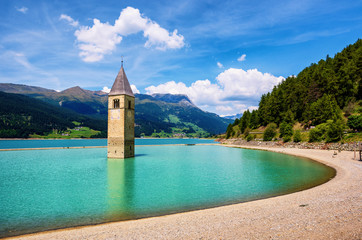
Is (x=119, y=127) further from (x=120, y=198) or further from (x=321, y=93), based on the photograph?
(x=321, y=93)

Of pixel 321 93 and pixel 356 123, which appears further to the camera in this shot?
pixel 321 93

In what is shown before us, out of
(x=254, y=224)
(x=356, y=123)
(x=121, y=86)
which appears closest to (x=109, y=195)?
(x=254, y=224)

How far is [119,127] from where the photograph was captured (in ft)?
165

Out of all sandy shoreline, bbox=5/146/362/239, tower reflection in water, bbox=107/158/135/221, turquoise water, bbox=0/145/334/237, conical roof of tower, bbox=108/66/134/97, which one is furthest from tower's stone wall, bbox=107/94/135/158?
sandy shoreline, bbox=5/146/362/239

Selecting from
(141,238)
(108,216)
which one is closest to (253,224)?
(141,238)

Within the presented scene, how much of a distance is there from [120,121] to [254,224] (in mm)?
43257

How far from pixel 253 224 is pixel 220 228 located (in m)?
1.85

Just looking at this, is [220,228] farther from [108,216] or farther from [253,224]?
[108,216]

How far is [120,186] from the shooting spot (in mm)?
24406

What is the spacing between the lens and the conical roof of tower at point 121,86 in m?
51.8

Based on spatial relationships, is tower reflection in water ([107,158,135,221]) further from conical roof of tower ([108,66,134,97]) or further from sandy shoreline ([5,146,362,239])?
conical roof of tower ([108,66,134,97])

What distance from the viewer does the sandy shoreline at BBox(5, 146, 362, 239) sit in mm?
9938

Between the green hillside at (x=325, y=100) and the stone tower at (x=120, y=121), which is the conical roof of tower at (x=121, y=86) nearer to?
the stone tower at (x=120, y=121)

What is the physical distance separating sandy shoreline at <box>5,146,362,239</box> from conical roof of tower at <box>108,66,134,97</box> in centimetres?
4203
